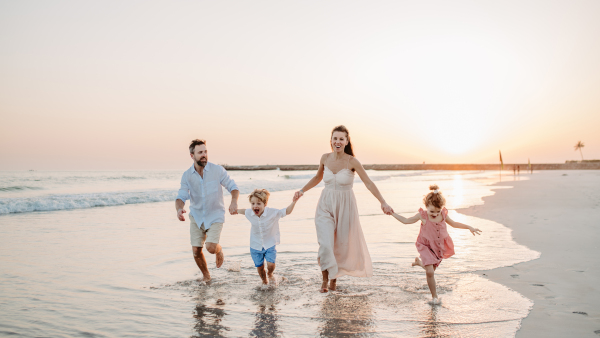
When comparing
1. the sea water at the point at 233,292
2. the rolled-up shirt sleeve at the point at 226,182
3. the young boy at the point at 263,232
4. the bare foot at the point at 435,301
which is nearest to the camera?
the sea water at the point at 233,292

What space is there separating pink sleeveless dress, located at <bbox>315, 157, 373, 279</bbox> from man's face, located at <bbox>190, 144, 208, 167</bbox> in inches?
66.8

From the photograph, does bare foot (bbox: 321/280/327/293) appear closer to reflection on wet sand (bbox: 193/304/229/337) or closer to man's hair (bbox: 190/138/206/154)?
reflection on wet sand (bbox: 193/304/229/337)

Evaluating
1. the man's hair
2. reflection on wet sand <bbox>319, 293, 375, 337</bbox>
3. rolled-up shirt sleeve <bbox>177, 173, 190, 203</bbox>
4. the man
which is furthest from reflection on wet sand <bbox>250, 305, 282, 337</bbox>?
the man's hair

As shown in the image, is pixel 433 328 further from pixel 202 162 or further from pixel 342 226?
pixel 202 162

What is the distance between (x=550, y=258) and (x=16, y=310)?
713 centimetres

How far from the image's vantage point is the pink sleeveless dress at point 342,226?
5414 mm

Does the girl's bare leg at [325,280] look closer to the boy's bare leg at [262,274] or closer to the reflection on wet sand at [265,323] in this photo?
the boy's bare leg at [262,274]

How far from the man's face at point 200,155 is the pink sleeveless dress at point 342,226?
1.70 meters

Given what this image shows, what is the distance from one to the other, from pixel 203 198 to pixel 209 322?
207 cm

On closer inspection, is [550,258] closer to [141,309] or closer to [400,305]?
[400,305]

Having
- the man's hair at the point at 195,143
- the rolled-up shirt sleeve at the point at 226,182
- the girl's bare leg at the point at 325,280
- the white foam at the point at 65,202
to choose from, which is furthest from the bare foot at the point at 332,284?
the white foam at the point at 65,202

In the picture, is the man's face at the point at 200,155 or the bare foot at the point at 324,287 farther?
the man's face at the point at 200,155

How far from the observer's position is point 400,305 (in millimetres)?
4340

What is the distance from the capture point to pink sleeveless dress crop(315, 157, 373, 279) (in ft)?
17.8
